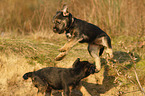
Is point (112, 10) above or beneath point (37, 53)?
above

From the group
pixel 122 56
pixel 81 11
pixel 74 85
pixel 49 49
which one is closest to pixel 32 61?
pixel 49 49

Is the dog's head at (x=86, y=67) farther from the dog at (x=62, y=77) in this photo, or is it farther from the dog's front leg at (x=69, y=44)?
the dog's front leg at (x=69, y=44)

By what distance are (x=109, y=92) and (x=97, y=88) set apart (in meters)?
0.35

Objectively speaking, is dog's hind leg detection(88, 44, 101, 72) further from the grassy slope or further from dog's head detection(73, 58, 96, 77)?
dog's head detection(73, 58, 96, 77)

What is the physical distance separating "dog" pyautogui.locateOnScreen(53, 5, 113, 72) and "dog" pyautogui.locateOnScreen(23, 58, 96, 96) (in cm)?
61

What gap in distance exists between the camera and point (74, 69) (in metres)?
4.18

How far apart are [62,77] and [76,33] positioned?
46.5 inches

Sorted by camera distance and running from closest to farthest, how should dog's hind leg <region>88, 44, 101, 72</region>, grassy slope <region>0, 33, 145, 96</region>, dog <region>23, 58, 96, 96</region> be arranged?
dog <region>23, 58, 96, 96</region>, dog's hind leg <region>88, 44, 101, 72</region>, grassy slope <region>0, 33, 145, 96</region>

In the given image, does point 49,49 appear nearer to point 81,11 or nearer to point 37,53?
point 37,53

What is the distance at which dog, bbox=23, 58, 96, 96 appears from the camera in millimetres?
4039

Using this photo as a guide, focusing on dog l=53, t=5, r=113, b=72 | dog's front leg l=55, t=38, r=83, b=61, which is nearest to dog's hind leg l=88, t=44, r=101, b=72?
dog l=53, t=5, r=113, b=72

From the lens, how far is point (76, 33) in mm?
4777

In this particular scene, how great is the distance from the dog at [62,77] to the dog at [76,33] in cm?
61

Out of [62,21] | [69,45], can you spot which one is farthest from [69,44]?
[62,21]
